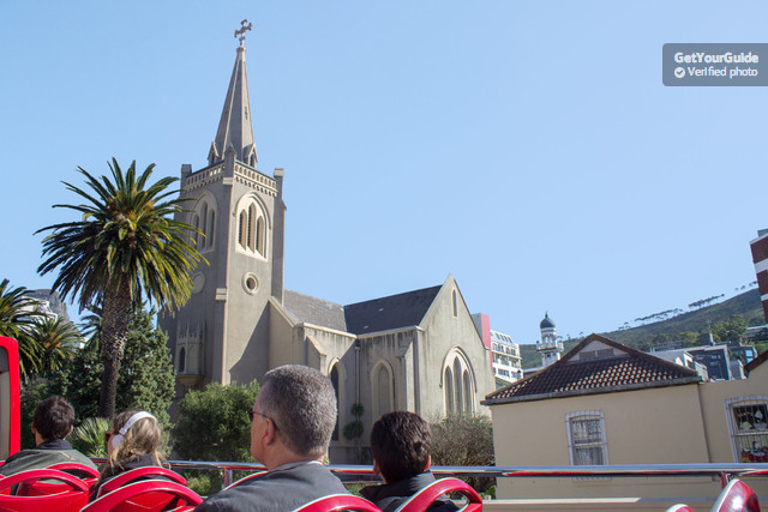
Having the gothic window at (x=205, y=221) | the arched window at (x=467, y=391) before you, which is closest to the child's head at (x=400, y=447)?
the gothic window at (x=205, y=221)

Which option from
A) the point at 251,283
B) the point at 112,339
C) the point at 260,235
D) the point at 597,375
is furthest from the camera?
the point at 260,235

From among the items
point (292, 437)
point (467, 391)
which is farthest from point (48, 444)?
point (467, 391)

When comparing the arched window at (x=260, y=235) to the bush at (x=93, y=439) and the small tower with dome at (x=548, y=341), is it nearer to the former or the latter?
the bush at (x=93, y=439)

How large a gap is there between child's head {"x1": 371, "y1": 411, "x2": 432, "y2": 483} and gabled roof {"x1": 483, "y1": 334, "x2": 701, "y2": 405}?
16.7m

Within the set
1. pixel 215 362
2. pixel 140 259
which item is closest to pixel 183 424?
pixel 215 362

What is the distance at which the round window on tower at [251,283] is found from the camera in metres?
38.2

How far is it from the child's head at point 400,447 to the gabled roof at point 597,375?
16664 millimetres

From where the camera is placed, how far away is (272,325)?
39.0 meters

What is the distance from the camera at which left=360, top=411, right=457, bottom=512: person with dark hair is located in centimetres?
311

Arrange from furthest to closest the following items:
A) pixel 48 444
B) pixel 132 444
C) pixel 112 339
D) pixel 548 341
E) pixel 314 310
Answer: pixel 548 341 < pixel 314 310 < pixel 112 339 < pixel 48 444 < pixel 132 444

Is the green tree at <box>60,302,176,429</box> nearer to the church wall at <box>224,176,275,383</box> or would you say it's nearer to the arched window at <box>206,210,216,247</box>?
the church wall at <box>224,176,275,383</box>

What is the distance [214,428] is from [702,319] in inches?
6814

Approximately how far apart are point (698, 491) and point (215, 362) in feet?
91.3

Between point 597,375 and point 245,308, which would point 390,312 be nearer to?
point 245,308
